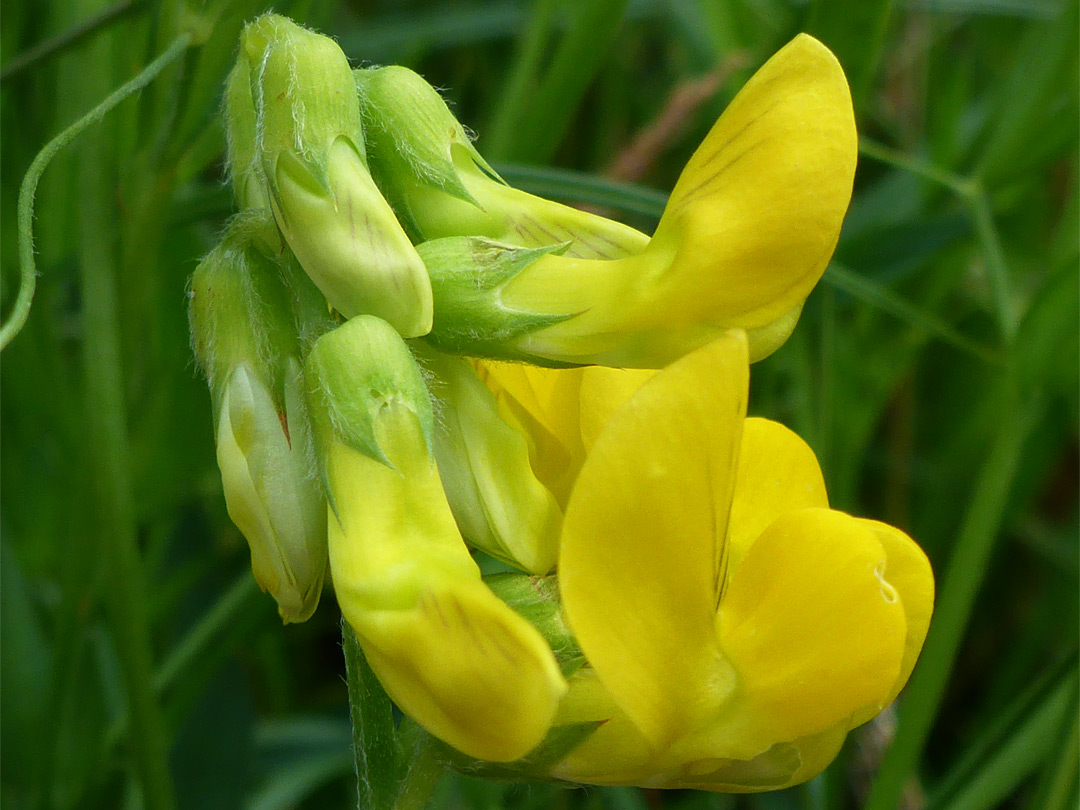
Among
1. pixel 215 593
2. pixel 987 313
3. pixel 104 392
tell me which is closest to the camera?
pixel 104 392

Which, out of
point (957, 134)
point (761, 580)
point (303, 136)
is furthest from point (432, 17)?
point (761, 580)

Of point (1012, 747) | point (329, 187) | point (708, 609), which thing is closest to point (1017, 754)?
point (1012, 747)

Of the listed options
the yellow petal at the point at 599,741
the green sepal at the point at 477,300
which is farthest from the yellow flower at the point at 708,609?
the green sepal at the point at 477,300

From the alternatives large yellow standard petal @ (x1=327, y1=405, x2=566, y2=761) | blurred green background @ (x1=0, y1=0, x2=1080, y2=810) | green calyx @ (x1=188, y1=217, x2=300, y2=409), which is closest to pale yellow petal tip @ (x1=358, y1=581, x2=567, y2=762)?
large yellow standard petal @ (x1=327, y1=405, x2=566, y2=761)

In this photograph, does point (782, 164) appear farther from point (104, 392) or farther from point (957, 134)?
point (957, 134)

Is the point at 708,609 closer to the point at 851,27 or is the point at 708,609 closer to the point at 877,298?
the point at 877,298

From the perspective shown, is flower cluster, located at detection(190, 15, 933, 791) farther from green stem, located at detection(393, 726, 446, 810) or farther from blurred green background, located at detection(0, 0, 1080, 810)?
blurred green background, located at detection(0, 0, 1080, 810)
